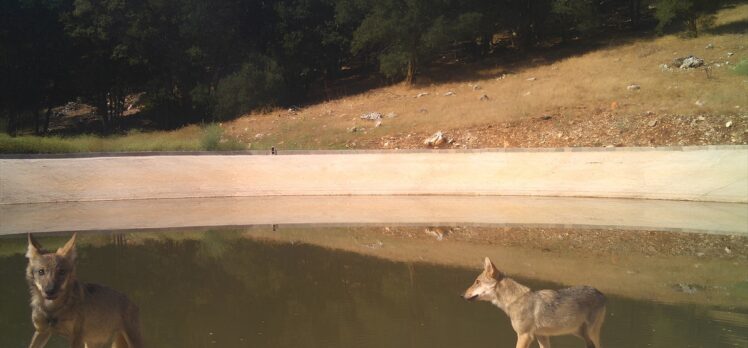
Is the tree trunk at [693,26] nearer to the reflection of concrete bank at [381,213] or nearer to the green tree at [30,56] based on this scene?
the reflection of concrete bank at [381,213]

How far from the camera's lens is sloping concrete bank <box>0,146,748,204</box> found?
22.6 metres

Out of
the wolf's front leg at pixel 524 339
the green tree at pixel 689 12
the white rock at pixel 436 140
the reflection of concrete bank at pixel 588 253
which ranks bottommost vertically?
the white rock at pixel 436 140

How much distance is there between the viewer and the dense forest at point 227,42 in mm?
47312

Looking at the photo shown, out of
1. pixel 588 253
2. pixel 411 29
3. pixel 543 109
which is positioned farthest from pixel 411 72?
pixel 588 253

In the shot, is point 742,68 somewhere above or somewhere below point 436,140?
above

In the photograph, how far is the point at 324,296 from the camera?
11.0m

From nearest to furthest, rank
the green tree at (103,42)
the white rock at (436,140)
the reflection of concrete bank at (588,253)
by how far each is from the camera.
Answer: the reflection of concrete bank at (588,253), the white rock at (436,140), the green tree at (103,42)

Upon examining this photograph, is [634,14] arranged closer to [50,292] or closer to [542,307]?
[542,307]

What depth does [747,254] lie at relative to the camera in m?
13.4

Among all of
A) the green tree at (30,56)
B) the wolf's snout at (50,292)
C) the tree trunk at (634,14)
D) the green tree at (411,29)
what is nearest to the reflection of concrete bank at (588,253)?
the wolf's snout at (50,292)

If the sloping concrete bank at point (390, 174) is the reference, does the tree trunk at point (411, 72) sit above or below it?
above

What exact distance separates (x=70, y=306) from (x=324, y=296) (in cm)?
576

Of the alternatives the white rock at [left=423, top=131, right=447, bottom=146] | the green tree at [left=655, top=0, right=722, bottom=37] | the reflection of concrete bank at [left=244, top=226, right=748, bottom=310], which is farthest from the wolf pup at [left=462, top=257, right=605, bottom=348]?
the green tree at [left=655, top=0, right=722, bottom=37]

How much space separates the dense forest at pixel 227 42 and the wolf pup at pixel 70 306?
42275 mm
